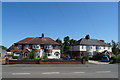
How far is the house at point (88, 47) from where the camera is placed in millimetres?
51938

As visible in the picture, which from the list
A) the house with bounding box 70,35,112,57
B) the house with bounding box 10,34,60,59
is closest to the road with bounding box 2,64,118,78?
the house with bounding box 10,34,60,59

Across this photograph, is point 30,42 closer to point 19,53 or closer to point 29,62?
point 19,53

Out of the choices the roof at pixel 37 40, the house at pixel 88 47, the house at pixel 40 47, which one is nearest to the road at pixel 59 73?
the house at pixel 40 47

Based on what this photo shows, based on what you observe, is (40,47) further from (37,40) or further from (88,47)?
(88,47)

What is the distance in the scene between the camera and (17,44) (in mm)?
44375

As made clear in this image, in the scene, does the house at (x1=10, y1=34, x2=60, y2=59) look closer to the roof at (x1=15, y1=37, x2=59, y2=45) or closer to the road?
the roof at (x1=15, y1=37, x2=59, y2=45)

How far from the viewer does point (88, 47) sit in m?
52.8

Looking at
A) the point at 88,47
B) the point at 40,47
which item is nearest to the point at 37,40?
the point at 40,47

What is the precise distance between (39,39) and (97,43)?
22.0 meters

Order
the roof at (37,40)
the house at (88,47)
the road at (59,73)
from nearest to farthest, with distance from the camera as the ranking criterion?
1. the road at (59,73)
2. the roof at (37,40)
3. the house at (88,47)

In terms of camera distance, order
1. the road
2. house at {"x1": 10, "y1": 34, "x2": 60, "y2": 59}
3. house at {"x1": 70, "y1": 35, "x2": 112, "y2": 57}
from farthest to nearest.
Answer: house at {"x1": 70, "y1": 35, "x2": 112, "y2": 57} → house at {"x1": 10, "y1": 34, "x2": 60, "y2": 59} → the road

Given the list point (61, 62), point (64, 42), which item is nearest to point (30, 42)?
point (61, 62)

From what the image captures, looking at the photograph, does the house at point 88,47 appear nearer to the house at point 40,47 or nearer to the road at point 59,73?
→ the house at point 40,47

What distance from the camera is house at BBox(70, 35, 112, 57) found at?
2045 inches
